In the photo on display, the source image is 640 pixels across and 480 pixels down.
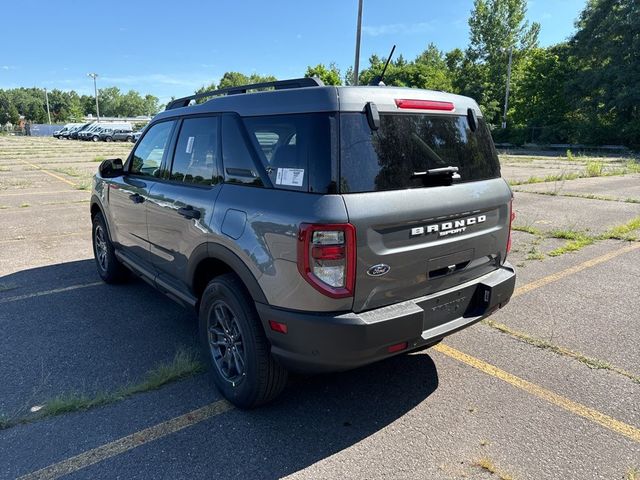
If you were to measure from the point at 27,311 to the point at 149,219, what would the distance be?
1.76 meters

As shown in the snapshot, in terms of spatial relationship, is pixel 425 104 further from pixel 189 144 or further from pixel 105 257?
pixel 105 257

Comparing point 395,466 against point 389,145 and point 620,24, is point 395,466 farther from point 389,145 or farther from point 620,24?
point 620,24

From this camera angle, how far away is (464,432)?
9.11ft

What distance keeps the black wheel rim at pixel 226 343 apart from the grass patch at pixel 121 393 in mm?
378

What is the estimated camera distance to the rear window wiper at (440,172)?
9.09 feet

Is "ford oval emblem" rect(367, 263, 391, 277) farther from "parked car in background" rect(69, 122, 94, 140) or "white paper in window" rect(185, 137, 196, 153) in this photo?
"parked car in background" rect(69, 122, 94, 140)

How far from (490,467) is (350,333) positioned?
1.05m

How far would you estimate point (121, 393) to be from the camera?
10.3ft

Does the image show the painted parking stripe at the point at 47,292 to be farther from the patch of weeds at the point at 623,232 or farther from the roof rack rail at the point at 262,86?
the patch of weeds at the point at 623,232

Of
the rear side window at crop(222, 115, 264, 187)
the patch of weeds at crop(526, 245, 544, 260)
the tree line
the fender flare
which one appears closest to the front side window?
the rear side window at crop(222, 115, 264, 187)

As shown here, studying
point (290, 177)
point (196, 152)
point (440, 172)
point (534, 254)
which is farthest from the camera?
point (534, 254)

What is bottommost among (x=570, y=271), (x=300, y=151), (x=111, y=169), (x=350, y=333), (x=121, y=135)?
(x=570, y=271)

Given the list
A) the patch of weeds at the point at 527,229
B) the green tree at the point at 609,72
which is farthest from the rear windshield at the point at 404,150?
the green tree at the point at 609,72

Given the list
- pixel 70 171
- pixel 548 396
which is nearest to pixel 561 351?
pixel 548 396
